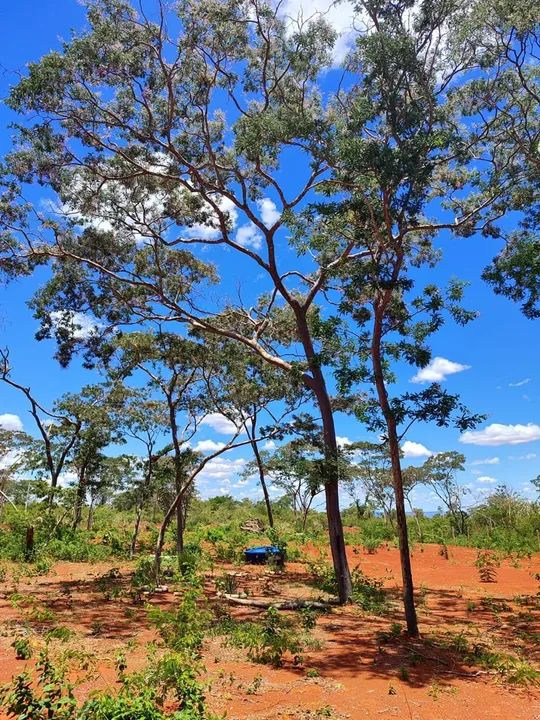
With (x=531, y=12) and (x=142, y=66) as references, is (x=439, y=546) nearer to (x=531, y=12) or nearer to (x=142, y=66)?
(x=531, y=12)

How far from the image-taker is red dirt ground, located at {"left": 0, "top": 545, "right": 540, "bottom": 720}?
18.8ft

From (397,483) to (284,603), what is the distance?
4.62 meters

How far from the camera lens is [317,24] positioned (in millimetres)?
11375

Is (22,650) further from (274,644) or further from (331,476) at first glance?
(331,476)

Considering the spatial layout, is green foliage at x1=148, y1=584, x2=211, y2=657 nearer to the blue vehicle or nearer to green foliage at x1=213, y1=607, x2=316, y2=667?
green foliage at x1=213, y1=607, x2=316, y2=667

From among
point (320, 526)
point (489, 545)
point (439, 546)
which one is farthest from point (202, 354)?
point (320, 526)

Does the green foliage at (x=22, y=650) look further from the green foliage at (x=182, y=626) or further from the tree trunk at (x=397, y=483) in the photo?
the tree trunk at (x=397, y=483)

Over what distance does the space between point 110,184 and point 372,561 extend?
640 inches

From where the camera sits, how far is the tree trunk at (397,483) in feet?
29.1

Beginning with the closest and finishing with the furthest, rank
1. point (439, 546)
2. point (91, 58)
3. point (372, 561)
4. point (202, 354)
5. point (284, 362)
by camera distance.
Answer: point (91, 58)
point (284, 362)
point (202, 354)
point (372, 561)
point (439, 546)

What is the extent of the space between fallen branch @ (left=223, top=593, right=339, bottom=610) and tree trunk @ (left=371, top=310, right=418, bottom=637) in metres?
2.70

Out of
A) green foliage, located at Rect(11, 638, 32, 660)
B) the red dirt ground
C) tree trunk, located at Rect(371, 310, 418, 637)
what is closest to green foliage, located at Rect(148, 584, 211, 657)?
the red dirt ground

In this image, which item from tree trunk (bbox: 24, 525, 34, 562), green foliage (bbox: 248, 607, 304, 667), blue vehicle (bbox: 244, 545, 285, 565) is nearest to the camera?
green foliage (bbox: 248, 607, 304, 667)

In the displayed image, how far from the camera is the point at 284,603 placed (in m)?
11.6
